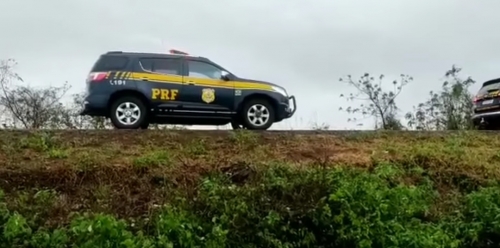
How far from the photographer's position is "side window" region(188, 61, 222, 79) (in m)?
13.9

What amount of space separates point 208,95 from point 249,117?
83 centimetres

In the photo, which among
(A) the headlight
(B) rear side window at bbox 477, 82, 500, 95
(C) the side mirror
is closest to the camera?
(C) the side mirror

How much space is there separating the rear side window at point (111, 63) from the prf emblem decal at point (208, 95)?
1.41 meters

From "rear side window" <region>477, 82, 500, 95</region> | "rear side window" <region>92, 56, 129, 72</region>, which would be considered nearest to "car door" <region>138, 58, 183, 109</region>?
"rear side window" <region>92, 56, 129, 72</region>

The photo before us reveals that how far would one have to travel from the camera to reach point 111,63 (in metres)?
13.5

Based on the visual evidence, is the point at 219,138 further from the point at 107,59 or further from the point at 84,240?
the point at 84,240

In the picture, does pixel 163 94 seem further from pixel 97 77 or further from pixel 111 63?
pixel 97 77

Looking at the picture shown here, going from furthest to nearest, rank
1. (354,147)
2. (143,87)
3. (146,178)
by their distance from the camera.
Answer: (143,87)
(354,147)
(146,178)

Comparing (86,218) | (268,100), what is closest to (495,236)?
(86,218)

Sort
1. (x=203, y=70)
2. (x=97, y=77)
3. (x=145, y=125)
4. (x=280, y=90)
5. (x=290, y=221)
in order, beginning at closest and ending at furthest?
(x=290, y=221) < (x=97, y=77) < (x=145, y=125) < (x=203, y=70) < (x=280, y=90)

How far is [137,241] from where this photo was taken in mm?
7602

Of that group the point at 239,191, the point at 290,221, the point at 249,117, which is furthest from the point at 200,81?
the point at 290,221

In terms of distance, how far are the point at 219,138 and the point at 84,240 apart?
15.3 feet

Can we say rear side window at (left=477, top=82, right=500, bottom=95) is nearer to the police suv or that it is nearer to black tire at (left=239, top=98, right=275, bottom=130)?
the police suv
